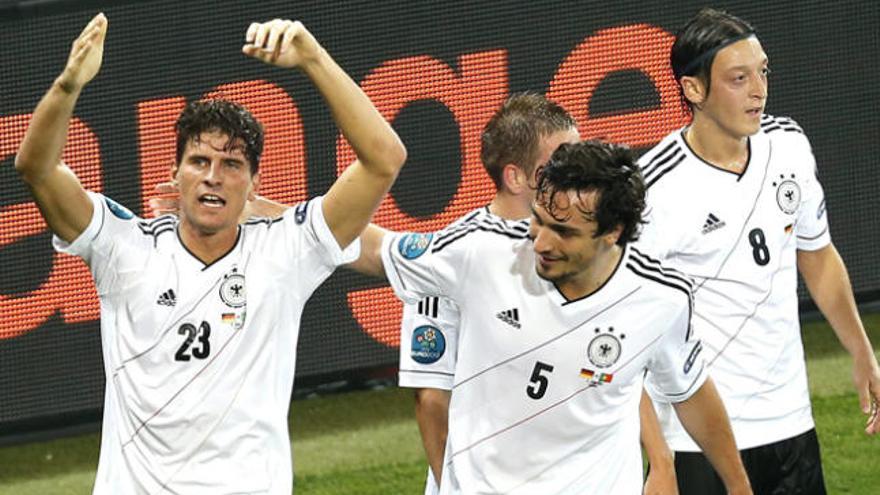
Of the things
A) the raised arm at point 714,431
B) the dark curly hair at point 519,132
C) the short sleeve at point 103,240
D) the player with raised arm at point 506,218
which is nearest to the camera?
the short sleeve at point 103,240

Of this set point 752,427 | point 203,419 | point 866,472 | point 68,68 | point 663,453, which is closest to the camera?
point 68,68

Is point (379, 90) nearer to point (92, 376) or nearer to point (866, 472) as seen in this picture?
point (92, 376)

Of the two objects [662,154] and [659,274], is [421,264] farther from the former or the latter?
[662,154]

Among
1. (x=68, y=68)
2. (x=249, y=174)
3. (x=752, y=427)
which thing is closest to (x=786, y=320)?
(x=752, y=427)

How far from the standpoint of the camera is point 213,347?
17.3 feet

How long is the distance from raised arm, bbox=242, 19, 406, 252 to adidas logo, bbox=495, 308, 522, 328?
1.55 ft

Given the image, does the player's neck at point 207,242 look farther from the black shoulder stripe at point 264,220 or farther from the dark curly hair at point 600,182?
the dark curly hair at point 600,182

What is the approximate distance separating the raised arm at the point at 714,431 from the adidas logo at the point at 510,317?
1.95 feet

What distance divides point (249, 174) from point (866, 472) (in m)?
3.91

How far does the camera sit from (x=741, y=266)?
20.4 ft

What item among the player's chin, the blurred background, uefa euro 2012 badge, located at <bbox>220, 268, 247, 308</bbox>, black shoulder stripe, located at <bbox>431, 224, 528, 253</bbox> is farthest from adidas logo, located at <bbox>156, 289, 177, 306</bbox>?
the blurred background

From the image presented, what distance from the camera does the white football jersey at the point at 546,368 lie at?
5.02 m

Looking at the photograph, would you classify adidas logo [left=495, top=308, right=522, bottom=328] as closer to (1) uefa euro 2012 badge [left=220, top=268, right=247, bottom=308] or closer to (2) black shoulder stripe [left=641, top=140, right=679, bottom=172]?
(1) uefa euro 2012 badge [left=220, top=268, right=247, bottom=308]

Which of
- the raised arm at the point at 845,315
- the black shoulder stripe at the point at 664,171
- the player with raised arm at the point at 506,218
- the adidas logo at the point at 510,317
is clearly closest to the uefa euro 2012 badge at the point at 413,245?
the player with raised arm at the point at 506,218
